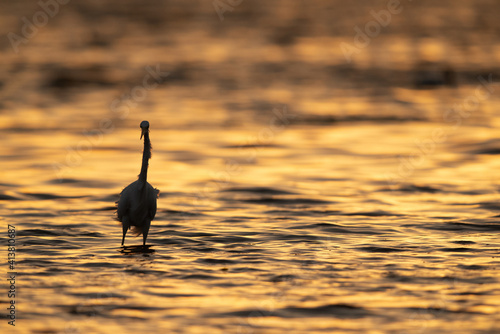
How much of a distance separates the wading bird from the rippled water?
367 mm

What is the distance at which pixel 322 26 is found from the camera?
47.0 m

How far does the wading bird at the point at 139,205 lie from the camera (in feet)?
38.1

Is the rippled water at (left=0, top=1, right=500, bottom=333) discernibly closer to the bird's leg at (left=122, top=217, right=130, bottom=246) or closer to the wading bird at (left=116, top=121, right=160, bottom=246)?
the bird's leg at (left=122, top=217, right=130, bottom=246)

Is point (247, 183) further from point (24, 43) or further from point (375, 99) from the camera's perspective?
point (24, 43)

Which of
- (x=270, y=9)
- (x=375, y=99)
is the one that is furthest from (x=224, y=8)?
(x=375, y=99)

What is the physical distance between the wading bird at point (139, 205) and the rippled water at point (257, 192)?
0.37 meters

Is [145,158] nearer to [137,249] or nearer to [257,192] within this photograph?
[137,249]

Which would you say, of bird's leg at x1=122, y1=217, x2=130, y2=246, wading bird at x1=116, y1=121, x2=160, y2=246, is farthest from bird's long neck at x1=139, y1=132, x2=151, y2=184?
bird's leg at x1=122, y1=217, x2=130, y2=246

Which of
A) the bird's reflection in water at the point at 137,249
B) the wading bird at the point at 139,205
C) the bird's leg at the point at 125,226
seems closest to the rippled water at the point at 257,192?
the bird's reflection in water at the point at 137,249

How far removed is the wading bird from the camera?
11617 millimetres

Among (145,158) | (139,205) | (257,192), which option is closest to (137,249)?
(139,205)

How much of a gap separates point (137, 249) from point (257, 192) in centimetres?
413

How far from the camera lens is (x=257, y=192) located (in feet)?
51.1

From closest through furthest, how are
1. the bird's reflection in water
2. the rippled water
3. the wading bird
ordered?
the rippled water, the wading bird, the bird's reflection in water
